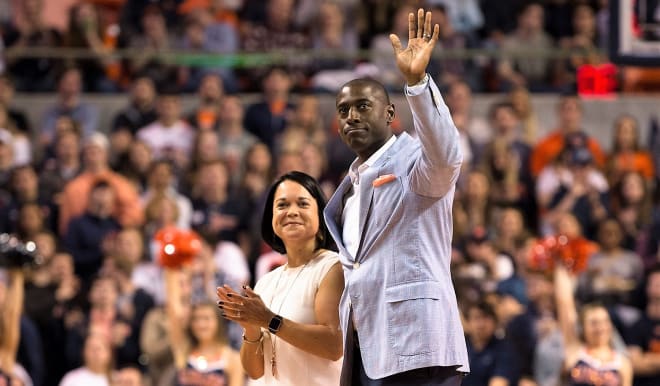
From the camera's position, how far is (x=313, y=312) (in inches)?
204

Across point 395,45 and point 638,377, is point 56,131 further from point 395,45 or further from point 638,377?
point 395,45

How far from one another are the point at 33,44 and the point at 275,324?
7.87 m

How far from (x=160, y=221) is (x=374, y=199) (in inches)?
224

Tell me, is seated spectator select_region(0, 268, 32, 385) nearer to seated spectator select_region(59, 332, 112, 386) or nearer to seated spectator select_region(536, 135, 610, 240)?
seated spectator select_region(59, 332, 112, 386)

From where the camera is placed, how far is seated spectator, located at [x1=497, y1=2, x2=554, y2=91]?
40.9 feet

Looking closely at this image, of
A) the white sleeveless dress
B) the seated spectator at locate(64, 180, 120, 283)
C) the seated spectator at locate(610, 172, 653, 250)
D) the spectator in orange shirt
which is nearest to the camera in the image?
the white sleeveless dress

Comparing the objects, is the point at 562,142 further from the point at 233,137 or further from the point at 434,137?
the point at 434,137

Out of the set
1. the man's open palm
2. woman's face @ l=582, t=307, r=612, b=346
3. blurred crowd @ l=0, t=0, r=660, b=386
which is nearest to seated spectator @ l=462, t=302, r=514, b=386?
blurred crowd @ l=0, t=0, r=660, b=386

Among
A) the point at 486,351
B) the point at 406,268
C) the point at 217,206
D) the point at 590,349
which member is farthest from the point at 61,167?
the point at 406,268

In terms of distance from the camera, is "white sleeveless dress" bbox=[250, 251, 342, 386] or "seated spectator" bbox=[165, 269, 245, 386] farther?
"seated spectator" bbox=[165, 269, 245, 386]

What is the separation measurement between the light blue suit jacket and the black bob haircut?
632 millimetres

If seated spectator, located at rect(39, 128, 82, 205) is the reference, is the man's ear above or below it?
above

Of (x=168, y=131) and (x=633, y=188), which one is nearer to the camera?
(x=633, y=188)

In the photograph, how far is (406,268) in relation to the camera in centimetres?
447
